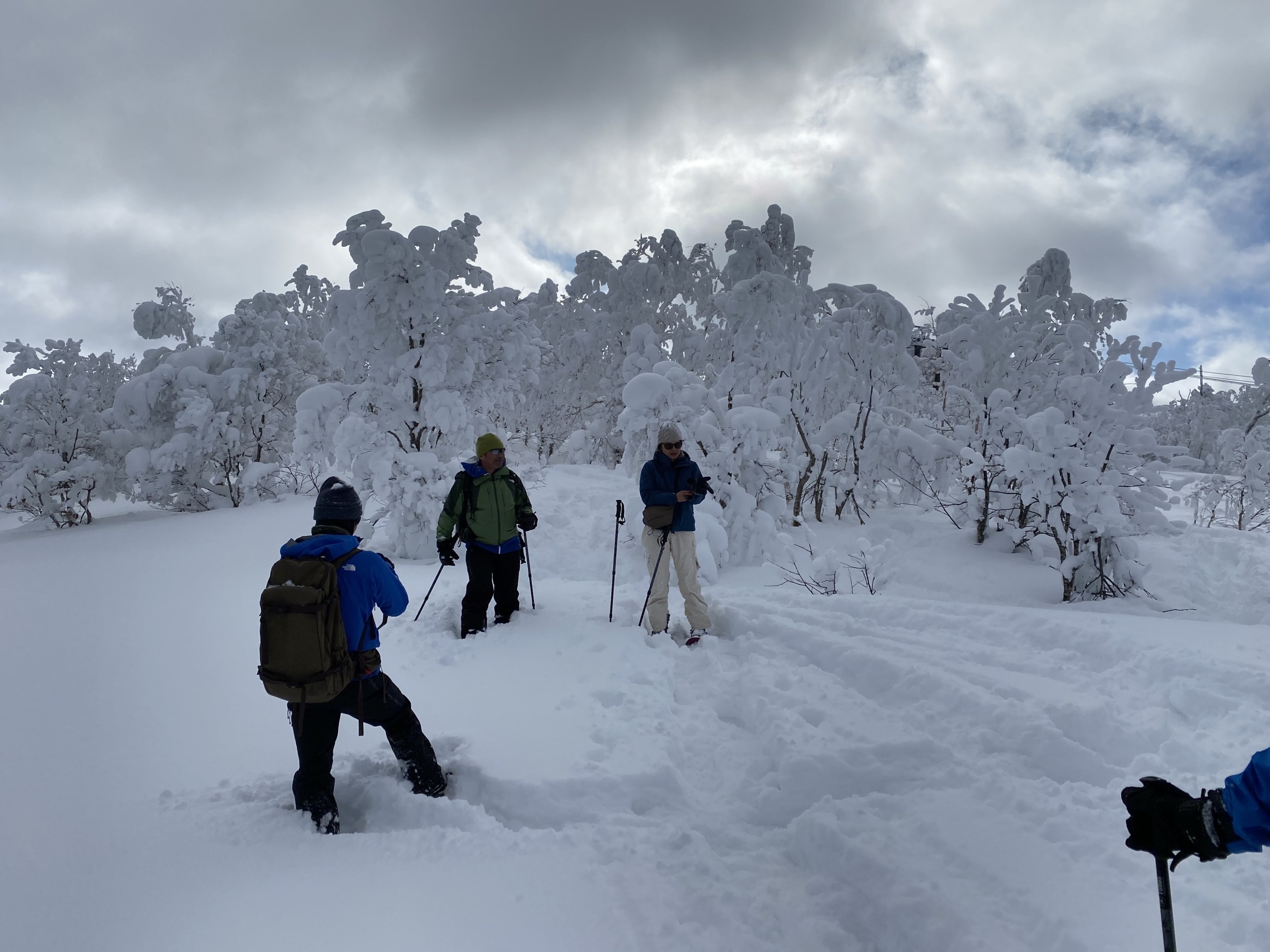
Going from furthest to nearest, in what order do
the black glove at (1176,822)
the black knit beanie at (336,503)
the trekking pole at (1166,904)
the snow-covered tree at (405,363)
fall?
1. the snow-covered tree at (405,363)
2. the black knit beanie at (336,503)
3. the trekking pole at (1166,904)
4. the black glove at (1176,822)

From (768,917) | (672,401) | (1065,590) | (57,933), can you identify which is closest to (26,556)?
(672,401)

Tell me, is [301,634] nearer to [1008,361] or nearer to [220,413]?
[1008,361]

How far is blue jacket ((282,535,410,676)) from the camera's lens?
2.99 meters

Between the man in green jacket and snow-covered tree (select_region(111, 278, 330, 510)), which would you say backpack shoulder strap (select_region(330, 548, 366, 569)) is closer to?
the man in green jacket

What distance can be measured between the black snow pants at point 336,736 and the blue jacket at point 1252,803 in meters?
3.20

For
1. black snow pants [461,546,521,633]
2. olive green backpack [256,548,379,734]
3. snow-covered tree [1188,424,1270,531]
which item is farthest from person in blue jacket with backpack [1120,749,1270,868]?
snow-covered tree [1188,424,1270,531]

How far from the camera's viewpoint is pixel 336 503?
3.15 metres

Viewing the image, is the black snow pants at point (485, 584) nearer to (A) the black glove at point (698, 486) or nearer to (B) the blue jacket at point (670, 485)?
(B) the blue jacket at point (670, 485)

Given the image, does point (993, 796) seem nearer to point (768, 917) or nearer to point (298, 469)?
point (768, 917)

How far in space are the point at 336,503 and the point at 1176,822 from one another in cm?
356

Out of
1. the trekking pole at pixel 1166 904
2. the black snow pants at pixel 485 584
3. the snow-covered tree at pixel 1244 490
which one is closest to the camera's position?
the trekking pole at pixel 1166 904

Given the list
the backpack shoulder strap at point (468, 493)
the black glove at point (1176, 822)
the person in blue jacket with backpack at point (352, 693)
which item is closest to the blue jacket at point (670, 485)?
the backpack shoulder strap at point (468, 493)

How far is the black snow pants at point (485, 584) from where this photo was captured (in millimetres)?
5879

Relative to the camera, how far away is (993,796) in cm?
302
